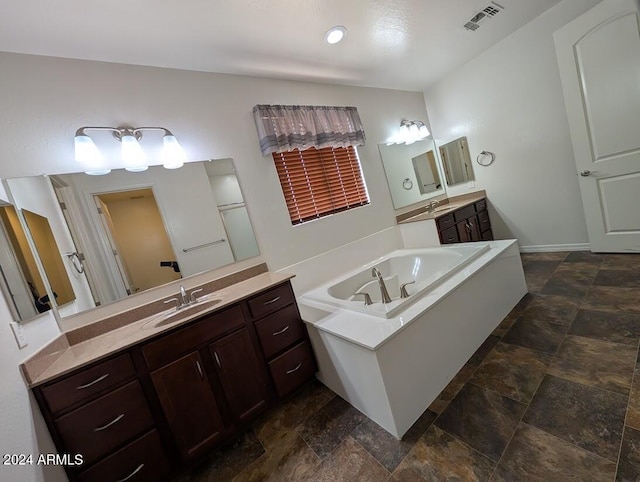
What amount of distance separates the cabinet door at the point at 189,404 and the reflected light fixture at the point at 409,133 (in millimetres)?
2953

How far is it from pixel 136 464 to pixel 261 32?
8.32ft

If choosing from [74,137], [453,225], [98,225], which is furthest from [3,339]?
[453,225]

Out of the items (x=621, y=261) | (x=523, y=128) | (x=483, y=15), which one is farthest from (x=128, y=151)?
(x=621, y=261)

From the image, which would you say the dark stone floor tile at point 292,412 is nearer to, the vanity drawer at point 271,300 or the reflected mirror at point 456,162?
the vanity drawer at point 271,300

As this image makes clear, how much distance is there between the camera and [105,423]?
46.1 inches

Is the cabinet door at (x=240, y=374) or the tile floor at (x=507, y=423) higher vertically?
the cabinet door at (x=240, y=374)

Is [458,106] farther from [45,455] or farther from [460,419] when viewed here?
[45,455]

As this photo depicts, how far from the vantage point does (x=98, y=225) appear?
1568mm

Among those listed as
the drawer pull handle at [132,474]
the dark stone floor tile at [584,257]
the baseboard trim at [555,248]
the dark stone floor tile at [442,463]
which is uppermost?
the drawer pull handle at [132,474]

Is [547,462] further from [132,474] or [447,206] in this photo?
[447,206]

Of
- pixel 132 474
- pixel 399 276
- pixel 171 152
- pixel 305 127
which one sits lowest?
pixel 132 474

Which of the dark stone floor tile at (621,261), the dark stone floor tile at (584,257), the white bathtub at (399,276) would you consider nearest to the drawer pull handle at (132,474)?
the white bathtub at (399,276)

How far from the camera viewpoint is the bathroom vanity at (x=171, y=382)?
1129 millimetres

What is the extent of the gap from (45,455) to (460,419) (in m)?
1.81
